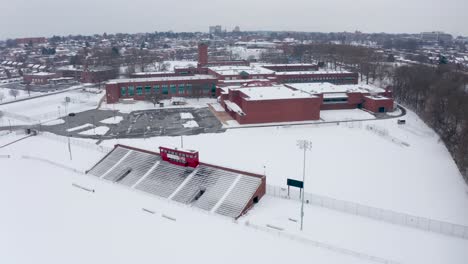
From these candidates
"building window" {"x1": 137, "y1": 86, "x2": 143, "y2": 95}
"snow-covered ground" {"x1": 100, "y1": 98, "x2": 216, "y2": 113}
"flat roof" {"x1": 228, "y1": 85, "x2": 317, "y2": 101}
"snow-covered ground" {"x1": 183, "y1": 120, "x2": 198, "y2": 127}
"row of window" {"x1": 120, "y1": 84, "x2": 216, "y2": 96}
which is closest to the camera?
"snow-covered ground" {"x1": 183, "y1": 120, "x2": 198, "y2": 127}

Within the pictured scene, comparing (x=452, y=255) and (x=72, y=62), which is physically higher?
(x=72, y=62)

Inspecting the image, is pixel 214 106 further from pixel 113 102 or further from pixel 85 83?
pixel 85 83

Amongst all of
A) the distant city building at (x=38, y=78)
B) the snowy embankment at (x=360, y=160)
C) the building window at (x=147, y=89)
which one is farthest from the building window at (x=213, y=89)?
the distant city building at (x=38, y=78)

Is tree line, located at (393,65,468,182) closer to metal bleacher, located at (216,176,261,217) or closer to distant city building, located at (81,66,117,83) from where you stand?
metal bleacher, located at (216,176,261,217)

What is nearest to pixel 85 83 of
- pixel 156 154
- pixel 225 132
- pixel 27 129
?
pixel 27 129

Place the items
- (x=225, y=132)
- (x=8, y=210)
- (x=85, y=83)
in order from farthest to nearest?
(x=85, y=83)
(x=225, y=132)
(x=8, y=210)

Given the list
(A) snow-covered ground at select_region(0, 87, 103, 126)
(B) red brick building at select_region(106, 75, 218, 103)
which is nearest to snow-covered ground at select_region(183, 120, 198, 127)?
(B) red brick building at select_region(106, 75, 218, 103)

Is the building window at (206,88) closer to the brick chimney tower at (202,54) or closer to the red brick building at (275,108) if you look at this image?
the red brick building at (275,108)

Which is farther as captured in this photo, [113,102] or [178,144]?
[113,102]
